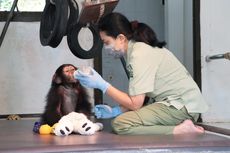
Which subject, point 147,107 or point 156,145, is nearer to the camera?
point 156,145

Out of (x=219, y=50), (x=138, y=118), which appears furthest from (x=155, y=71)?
(x=219, y=50)

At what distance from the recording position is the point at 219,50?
153 inches

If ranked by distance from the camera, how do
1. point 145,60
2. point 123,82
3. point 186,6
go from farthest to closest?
point 123,82
point 186,6
point 145,60

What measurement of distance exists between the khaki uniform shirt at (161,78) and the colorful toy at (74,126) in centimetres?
29

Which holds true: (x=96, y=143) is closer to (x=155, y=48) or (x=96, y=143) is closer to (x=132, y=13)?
(x=155, y=48)

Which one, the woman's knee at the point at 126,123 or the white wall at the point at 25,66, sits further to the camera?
the white wall at the point at 25,66

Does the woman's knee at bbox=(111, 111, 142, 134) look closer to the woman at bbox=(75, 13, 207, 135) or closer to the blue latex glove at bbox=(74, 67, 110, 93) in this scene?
the woman at bbox=(75, 13, 207, 135)

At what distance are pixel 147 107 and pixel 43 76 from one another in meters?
1.81

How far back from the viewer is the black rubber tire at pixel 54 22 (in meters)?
2.58

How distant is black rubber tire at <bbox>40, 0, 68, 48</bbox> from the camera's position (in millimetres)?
2576

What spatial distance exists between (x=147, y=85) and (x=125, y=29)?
0.35 m

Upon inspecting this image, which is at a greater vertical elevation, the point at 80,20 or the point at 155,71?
the point at 80,20

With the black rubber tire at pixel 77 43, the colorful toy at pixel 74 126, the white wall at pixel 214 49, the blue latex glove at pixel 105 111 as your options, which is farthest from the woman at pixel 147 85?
the white wall at pixel 214 49

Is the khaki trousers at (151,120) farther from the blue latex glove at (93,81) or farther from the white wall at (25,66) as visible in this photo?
the white wall at (25,66)
